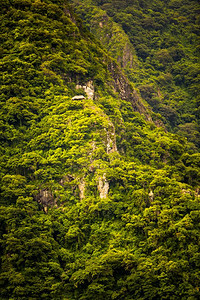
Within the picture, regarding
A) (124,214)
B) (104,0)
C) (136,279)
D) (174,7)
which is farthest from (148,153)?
(174,7)

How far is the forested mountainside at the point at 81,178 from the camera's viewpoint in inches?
1380

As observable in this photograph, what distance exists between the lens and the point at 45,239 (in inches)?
1462

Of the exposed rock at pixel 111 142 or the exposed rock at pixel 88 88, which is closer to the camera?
the exposed rock at pixel 111 142

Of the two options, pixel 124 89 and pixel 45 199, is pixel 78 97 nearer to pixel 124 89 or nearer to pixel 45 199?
pixel 124 89

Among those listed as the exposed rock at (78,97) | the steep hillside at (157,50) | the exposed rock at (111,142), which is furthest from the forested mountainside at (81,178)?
the steep hillside at (157,50)

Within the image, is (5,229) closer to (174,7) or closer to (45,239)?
(45,239)

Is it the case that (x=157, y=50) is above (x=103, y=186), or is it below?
above

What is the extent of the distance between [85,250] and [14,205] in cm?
734

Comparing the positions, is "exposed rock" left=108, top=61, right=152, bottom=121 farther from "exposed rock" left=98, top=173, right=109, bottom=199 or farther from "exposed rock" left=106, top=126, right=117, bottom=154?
"exposed rock" left=98, top=173, right=109, bottom=199

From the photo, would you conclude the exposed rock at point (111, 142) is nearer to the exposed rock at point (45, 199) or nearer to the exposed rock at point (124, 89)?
the exposed rock at point (45, 199)

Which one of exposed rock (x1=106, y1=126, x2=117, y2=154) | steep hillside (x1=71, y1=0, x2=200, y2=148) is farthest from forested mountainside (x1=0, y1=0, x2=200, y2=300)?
steep hillside (x1=71, y1=0, x2=200, y2=148)

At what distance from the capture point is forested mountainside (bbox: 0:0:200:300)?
35.1 m

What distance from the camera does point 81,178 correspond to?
43.3 m

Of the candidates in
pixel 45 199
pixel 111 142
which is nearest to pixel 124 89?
pixel 111 142
